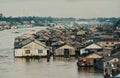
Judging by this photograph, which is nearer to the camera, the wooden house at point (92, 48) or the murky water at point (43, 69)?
the murky water at point (43, 69)

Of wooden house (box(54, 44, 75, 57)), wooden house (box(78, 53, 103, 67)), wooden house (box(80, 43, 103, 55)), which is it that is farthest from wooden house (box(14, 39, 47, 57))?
wooden house (box(78, 53, 103, 67))

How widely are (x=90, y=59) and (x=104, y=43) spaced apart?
476cm

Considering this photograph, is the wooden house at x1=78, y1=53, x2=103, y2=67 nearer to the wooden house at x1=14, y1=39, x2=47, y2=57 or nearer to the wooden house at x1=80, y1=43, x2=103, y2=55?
the wooden house at x1=80, y1=43, x2=103, y2=55

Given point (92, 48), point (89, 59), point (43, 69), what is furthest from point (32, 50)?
point (43, 69)

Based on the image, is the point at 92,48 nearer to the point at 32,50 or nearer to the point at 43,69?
the point at 32,50

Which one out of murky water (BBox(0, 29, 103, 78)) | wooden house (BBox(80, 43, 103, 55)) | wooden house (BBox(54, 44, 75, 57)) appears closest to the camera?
murky water (BBox(0, 29, 103, 78))

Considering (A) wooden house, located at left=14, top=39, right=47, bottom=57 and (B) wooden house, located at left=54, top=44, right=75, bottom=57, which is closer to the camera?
(A) wooden house, located at left=14, top=39, right=47, bottom=57

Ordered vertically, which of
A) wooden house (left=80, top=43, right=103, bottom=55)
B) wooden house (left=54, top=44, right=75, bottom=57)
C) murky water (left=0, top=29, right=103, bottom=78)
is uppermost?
wooden house (left=80, top=43, right=103, bottom=55)

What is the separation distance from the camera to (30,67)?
652 inches

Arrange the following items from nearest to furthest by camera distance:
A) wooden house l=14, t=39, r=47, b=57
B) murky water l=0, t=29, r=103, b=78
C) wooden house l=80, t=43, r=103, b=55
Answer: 1. murky water l=0, t=29, r=103, b=78
2. wooden house l=80, t=43, r=103, b=55
3. wooden house l=14, t=39, r=47, b=57

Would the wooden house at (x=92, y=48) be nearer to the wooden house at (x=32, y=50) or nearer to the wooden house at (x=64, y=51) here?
the wooden house at (x=64, y=51)

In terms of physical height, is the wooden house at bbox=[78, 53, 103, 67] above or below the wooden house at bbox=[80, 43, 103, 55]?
below

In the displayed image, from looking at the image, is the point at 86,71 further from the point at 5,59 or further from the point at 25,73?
the point at 5,59

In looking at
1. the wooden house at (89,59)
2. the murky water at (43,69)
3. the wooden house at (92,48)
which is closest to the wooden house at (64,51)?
the murky water at (43,69)
